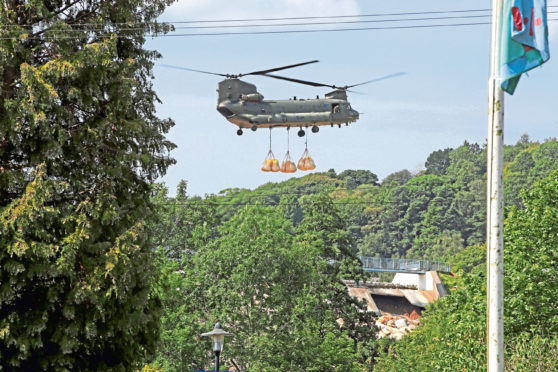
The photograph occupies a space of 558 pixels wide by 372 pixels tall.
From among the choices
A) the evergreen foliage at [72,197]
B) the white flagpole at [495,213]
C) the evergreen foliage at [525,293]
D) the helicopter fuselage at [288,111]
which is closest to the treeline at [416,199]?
the evergreen foliage at [525,293]

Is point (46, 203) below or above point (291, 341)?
above

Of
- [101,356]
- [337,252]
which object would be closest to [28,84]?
[101,356]

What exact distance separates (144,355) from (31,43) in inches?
260

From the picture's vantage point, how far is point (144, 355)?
19250 millimetres

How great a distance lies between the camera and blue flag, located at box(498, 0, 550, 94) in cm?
A: 1009

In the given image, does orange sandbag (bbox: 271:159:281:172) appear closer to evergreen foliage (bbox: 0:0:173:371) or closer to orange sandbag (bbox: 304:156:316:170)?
orange sandbag (bbox: 304:156:316:170)

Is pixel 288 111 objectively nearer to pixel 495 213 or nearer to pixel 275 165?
pixel 275 165

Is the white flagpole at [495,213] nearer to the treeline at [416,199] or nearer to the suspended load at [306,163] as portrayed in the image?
the suspended load at [306,163]

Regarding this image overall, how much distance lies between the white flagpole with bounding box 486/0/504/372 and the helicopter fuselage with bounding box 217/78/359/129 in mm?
18575

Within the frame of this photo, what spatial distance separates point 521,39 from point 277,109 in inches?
759

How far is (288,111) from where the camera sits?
2947 centimetres

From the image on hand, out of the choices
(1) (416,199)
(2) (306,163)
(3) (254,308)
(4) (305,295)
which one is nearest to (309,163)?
(2) (306,163)

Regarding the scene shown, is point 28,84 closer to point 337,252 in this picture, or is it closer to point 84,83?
point 84,83

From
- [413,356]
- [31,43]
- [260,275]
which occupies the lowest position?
[413,356]
